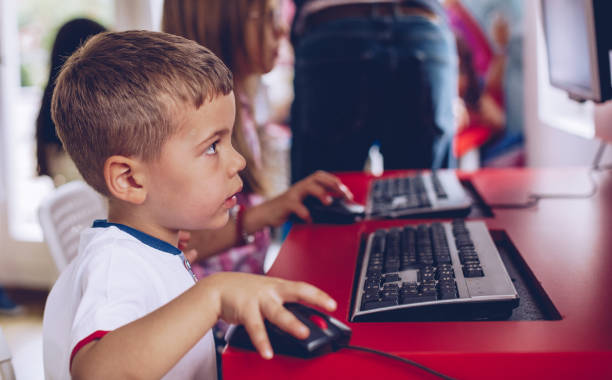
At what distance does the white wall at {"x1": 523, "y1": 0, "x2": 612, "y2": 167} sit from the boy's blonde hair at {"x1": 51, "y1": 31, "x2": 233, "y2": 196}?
1.56 m

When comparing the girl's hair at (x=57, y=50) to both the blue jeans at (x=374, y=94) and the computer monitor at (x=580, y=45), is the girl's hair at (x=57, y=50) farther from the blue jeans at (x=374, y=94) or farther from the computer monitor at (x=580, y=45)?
the computer monitor at (x=580, y=45)

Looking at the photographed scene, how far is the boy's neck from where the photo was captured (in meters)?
0.79

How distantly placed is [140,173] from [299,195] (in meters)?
0.51

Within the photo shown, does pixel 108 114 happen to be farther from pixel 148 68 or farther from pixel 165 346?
pixel 165 346

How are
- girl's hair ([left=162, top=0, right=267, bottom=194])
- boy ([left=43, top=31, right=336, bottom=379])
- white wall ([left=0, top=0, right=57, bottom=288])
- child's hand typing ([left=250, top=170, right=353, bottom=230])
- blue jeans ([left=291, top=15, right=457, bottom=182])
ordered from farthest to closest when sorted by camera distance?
white wall ([left=0, top=0, right=57, bottom=288])
blue jeans ([left=291, top=15, right=457, bottom=182])
girl's hair ([left=162, top=0, right=267, bottom=194])
child's hand typing ([left=250, top=170, right=353, bottom=230])
boy ([left=43, top=31, right=336, bottom=379])

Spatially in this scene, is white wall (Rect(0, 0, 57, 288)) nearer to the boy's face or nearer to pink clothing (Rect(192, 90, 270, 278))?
pink clothing (Rect(192, 90, 270, 278))

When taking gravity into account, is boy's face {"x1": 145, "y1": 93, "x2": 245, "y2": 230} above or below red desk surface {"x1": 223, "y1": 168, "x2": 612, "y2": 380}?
above

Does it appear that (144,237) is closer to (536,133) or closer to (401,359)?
(401,359)

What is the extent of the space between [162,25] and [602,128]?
1008mm

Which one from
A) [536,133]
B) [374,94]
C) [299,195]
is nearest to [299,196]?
[299,195]

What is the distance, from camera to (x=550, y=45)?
1.50m

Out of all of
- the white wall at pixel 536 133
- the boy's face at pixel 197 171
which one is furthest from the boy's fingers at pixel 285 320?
the white wall at pixel 536 133

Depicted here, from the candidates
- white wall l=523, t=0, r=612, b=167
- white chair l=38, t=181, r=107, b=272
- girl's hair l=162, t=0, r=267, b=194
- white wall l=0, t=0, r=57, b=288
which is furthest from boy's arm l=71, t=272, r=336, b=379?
white wall l=0, t=0, r=57, b=288

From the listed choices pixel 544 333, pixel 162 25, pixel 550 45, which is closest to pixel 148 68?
pixel 544 333
